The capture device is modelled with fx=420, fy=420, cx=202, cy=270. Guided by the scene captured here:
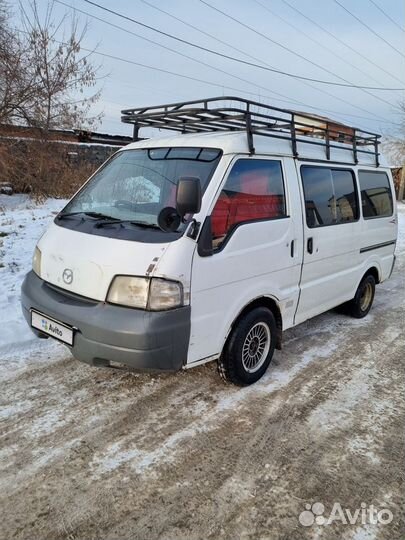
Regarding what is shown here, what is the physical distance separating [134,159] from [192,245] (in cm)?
141

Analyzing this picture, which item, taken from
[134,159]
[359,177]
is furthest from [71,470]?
[359,177]

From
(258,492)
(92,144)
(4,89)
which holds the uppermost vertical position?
(4,89)

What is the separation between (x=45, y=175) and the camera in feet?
39.7

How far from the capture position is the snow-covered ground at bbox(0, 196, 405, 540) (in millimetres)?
2229

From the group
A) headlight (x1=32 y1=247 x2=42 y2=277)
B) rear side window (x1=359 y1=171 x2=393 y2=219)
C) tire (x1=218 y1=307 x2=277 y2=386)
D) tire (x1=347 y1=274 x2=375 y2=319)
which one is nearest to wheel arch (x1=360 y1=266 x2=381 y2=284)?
tire (x1=347 y1=274 x2=375 y2=319)

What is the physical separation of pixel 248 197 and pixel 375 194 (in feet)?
8.96

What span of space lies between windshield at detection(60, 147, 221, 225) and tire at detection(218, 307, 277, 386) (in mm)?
1116

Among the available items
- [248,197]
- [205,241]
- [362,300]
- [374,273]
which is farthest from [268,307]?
[374,273]

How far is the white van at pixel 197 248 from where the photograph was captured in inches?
111

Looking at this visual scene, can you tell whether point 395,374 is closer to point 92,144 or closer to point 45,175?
point 45,175

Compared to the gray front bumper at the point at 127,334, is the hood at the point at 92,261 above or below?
above

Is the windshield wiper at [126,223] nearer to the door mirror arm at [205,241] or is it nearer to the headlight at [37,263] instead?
the door mirror arm at [205,241]

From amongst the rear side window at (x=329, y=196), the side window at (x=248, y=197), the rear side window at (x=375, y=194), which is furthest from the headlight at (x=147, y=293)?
the rear side window at (x=375, y=194)

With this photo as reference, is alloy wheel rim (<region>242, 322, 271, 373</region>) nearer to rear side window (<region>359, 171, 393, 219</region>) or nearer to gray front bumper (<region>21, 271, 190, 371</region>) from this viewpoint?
gray front bumper (<region>21, 271, 190, 371</region>)
